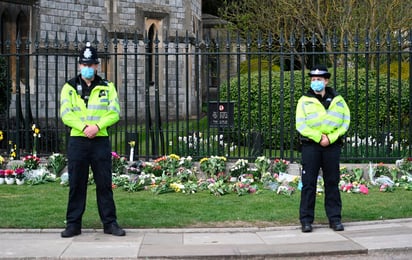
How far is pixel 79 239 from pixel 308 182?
2.79 meters

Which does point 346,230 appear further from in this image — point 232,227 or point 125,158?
point 125,158

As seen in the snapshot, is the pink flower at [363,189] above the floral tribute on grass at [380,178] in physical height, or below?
below

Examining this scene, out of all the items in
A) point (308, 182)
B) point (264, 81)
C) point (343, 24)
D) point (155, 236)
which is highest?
point (343, 24)

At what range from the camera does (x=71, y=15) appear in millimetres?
20078

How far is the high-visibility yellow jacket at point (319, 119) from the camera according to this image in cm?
726

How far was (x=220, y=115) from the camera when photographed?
11.8 meters

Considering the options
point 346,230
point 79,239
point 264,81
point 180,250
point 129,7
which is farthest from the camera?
point 129,7

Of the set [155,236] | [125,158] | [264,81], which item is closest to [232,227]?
[155,236]

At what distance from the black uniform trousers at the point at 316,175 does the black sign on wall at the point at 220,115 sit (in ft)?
14.2

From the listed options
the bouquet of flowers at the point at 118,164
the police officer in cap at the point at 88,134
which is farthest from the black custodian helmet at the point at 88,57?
the bouquet of flowers at the point at 118,164

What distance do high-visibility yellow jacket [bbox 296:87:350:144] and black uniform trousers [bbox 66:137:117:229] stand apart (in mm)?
2367

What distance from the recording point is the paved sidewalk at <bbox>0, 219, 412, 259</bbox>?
6.31 m

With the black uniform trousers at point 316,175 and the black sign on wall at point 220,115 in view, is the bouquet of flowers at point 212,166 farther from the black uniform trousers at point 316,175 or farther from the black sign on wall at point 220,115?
the black uniform trousers at point 316,175

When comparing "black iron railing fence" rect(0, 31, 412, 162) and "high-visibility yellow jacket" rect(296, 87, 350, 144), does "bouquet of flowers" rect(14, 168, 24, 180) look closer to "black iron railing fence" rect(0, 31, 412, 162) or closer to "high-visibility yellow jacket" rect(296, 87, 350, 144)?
"black iron railing fence" rect(0, 31, 412, 162)
